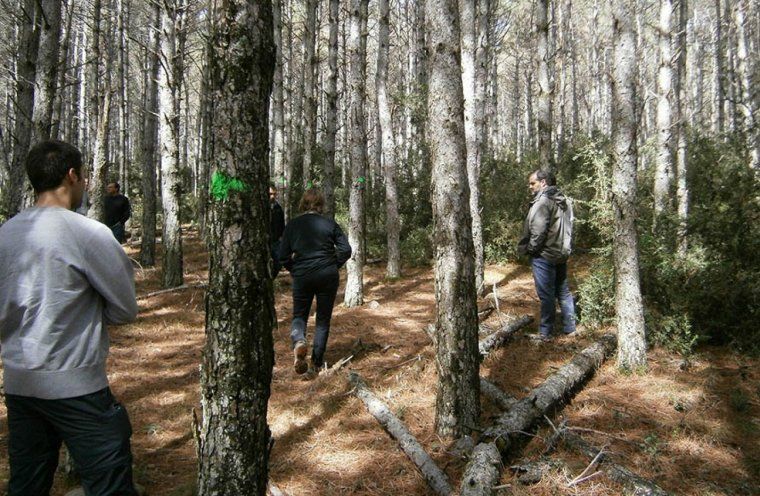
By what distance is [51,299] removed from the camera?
2088 mm

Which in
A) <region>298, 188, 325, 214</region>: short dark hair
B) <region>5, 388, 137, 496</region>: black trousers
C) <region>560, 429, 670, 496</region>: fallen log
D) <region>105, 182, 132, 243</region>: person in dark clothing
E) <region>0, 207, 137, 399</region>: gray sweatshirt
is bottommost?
<region>560, 429, 670, 496</region>: fallen log

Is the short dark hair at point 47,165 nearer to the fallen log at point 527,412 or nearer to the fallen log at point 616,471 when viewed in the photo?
the fallen log at point 527,412

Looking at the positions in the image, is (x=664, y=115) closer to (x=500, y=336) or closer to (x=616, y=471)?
(x=500, y=336)

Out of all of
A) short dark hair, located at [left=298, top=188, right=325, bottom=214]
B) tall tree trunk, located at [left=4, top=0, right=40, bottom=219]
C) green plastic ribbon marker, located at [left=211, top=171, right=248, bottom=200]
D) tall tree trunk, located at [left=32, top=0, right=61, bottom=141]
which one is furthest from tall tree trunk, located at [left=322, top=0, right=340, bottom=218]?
green plastic ribbon marker, located at [left=211, top=171, right=248, bottom=200]

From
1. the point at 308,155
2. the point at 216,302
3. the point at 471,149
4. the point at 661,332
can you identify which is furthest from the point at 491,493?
the point at 308,155

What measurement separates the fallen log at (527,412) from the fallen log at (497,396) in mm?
204

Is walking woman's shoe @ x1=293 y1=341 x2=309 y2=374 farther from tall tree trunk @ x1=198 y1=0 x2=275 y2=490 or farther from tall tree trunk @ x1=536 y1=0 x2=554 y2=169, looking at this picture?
tall tree trunk @ x1=536 y1=0 x2=554 y2=169

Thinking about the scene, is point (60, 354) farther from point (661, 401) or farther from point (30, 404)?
point (661, 401)

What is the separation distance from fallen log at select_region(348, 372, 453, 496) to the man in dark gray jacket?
2694 millimetres

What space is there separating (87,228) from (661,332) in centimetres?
608

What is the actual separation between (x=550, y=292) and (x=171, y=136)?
7.50 meters

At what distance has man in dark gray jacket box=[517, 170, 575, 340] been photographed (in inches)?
238

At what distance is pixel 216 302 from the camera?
2482mm

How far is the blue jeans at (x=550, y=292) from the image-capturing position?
6168 mm
